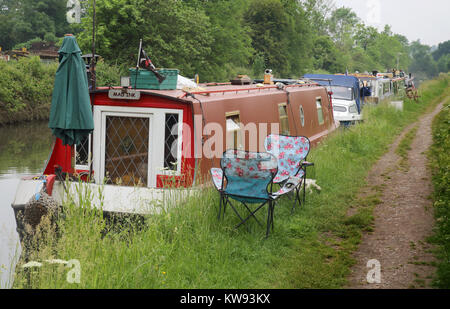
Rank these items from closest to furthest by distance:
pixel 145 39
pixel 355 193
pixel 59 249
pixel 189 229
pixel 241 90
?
pixel 59 249
pixel 189 229
pixel 355 193
pixel 241 90
pixel 145 39

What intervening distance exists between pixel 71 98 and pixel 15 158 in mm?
10902

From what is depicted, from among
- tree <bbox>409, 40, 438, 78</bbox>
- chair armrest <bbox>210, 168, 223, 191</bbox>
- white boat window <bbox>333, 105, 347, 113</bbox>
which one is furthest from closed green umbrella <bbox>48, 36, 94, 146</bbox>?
tree <bbox>409, 40, 438, 78</bbox>

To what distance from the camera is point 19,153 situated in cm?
1762

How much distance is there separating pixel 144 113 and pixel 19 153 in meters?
11.7

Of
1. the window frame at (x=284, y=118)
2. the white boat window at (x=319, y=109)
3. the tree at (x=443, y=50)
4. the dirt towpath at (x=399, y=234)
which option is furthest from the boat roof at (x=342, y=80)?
the tree at (x=443, y=50)

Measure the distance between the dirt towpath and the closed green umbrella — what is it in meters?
3.66

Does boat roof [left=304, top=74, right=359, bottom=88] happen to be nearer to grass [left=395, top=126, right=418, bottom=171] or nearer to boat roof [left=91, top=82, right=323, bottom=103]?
grass [left=395, top=126, right=418, bottom=171]

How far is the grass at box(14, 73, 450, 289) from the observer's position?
15.1ft

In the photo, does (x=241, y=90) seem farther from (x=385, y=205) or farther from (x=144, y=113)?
(x=385, y=205)

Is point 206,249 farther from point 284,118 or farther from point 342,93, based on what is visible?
point 342,93

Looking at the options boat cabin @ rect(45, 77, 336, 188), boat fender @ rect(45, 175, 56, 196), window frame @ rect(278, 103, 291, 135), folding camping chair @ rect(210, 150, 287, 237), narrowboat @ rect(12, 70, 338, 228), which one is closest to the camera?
folding camping chair @ rect(210, 150, 287, 237)

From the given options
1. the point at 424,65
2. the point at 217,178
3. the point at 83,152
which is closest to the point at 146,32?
the point at 83,152

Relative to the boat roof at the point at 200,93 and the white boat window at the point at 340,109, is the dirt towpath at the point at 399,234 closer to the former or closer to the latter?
the boat roof at the point at 200,93

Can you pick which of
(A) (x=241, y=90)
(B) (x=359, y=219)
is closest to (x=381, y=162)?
(A) (x=241, y=90)
